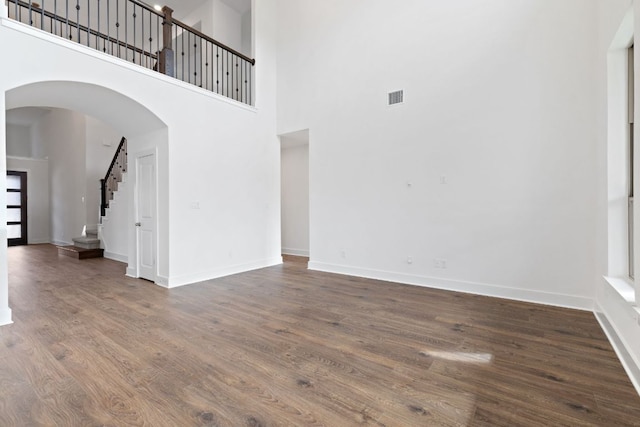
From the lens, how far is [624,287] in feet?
8.94

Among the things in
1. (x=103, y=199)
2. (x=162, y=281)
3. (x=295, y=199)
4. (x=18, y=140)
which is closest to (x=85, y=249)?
(x=103, y=199)

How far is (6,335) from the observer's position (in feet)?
9.45

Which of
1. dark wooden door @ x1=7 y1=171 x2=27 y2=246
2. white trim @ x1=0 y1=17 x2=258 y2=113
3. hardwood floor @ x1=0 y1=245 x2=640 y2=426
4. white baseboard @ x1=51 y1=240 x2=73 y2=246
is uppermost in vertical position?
white trim @ x1=0 y1=17 x2=258 y2=113

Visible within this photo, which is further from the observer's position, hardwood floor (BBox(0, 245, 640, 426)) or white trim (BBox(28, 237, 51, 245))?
white trim (BBox(28, 237, 51, 245))

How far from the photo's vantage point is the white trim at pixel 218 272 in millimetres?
4730

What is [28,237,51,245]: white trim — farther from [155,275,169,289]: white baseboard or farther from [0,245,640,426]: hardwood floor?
[155,275,169,289]: white baseboard

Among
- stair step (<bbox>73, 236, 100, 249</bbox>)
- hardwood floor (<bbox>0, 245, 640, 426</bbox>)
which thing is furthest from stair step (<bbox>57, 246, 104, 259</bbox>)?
hardwood floor (<bbox>0, 245, 640, 426</bbox>)

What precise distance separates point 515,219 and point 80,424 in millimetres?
4537

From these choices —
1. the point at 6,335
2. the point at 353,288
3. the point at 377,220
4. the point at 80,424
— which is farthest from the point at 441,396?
the point at 6,335

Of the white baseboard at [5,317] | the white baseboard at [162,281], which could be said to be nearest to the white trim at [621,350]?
the white baseboard at [162,281]

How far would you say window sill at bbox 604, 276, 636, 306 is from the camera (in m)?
2.42

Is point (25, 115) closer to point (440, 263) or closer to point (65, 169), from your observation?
point (65, 169)

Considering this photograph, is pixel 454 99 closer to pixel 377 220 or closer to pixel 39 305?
pixel 377 220

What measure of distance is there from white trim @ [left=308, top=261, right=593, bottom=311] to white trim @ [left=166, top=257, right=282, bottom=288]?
140cm
